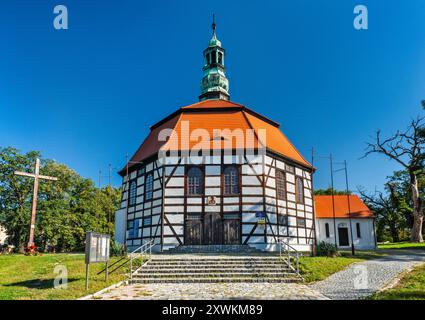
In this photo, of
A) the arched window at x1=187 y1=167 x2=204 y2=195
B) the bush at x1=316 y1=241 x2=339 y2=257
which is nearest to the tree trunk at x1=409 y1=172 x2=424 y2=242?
the bush at x1=316 y1=241 x2=339 y2=257

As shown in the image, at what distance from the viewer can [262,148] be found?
2125cm

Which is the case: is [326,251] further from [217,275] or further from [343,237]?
[343,237]

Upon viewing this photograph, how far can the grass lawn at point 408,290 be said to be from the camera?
349 inches

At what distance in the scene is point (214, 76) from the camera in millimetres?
30328

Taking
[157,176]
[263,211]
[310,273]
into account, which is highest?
[157,176]

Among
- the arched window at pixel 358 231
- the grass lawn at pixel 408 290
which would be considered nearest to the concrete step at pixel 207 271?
the grass lawn at pixel 408 290

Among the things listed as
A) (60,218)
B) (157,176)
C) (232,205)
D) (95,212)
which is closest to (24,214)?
(60,218)

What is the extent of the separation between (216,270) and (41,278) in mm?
6710

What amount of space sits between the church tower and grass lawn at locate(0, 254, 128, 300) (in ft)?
59.8

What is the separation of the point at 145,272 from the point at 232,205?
7.77 metres

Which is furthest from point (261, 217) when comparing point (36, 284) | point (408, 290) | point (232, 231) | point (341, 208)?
point (341, 208)

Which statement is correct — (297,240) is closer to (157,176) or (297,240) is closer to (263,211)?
(263,211)

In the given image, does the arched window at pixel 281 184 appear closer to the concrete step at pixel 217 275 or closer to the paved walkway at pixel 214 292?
the concrete step at pixel 217 275

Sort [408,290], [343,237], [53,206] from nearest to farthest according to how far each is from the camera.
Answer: [408,290]
[343,237]
[53,206]
